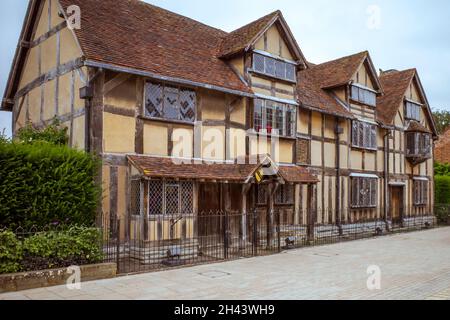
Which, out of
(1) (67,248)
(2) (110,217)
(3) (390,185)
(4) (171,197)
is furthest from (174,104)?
(3) (390,185)

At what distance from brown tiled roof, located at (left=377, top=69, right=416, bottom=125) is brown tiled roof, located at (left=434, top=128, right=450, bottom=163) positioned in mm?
14631

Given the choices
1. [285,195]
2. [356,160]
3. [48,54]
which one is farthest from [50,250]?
[356,160]

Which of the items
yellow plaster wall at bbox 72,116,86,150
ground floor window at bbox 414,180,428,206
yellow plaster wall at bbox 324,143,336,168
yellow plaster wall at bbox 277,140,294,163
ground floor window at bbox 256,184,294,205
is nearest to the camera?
yellow plaster wall at bbox 72,116,86,150

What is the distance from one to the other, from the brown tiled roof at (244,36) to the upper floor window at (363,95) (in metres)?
6.86

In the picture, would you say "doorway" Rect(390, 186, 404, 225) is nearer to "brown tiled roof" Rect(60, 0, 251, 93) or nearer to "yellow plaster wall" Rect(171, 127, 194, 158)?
"brown tiled roof" Rect(60, 0, 251, 93)

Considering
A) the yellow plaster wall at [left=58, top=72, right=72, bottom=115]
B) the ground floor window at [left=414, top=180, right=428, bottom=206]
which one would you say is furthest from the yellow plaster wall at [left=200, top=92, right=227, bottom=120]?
the ground floor window at [left=414, top=180, right=428, bottom=206]

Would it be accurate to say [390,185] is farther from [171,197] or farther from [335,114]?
[171,197]

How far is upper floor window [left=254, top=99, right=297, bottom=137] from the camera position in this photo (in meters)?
16.2

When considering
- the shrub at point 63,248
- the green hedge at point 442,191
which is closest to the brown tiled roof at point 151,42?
the shrub at point 63,248

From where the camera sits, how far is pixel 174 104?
13.6 meters

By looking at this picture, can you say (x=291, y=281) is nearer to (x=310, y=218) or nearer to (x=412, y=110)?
(x=310, y=218)

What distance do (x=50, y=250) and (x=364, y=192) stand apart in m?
16.4
